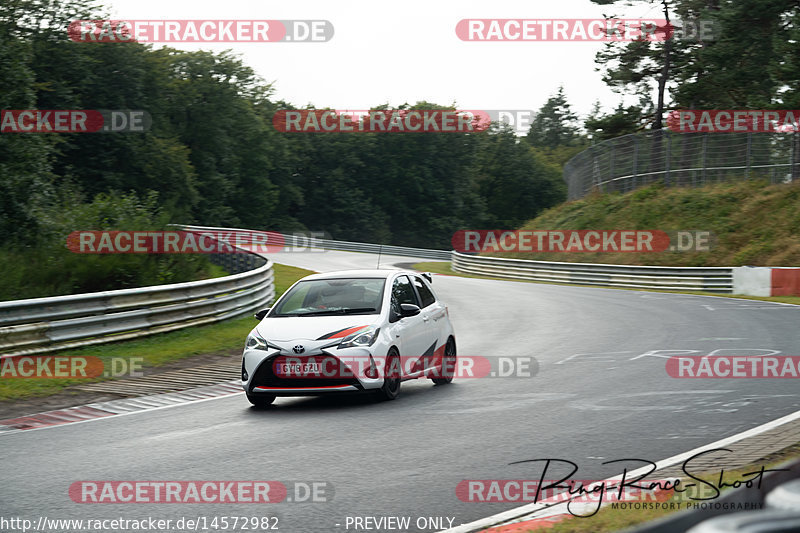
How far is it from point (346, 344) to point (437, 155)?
93865 millimetres

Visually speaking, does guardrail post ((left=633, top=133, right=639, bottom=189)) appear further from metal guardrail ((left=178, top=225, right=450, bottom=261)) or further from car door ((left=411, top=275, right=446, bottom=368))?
car door ((left=411, top=275, right=446, bottom=368))

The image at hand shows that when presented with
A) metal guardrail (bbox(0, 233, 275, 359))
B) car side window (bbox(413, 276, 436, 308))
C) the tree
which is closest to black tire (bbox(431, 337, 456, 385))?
car side window (bbox(413, 276, 436, 308))

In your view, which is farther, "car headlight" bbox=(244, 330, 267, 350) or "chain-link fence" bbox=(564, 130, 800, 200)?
"chain-link fence" bbox=(564, 130, 800, 200)

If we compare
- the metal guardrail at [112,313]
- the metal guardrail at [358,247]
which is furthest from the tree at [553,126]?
the metal guardrail at [112,313]

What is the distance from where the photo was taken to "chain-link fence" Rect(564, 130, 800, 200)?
131 feet

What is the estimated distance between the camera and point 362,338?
413 inches

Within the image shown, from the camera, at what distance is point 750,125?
42.1 metres

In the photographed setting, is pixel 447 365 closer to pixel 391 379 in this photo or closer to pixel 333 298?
pixel 391 379

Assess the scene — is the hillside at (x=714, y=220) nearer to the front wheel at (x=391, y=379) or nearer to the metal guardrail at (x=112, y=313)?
the metal guardrail at (x=112, y=313)

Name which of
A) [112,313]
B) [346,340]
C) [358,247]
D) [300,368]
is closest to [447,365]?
[346,340]

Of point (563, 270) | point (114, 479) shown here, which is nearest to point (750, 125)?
point (563, 270)

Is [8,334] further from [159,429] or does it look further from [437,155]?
[437,155]

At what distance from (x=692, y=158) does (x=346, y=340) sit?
119 ft

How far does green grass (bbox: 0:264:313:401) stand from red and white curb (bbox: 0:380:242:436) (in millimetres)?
1048
